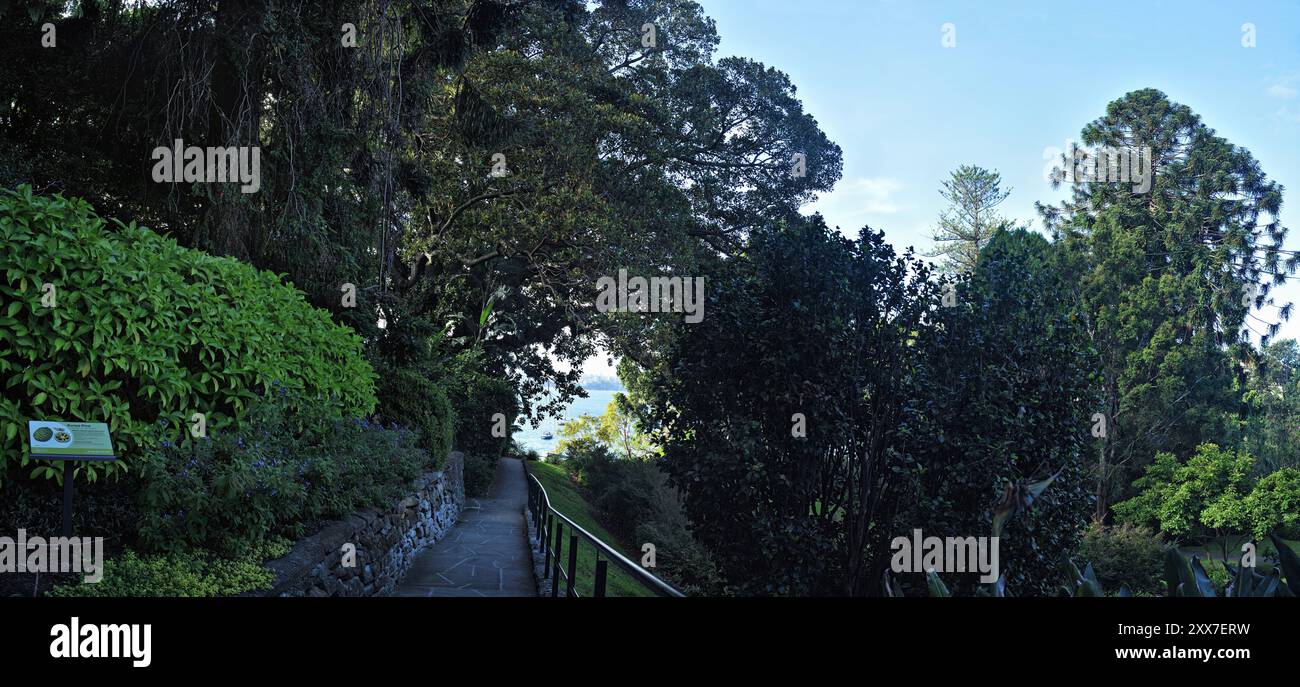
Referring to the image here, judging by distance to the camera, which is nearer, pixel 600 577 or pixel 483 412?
pixel 600 577

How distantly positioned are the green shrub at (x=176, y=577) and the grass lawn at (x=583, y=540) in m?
2.84

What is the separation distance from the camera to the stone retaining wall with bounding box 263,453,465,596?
6.25m

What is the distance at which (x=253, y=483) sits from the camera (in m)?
6.11

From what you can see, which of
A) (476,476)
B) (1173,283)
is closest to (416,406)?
(476,476)

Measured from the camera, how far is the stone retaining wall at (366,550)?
625cm

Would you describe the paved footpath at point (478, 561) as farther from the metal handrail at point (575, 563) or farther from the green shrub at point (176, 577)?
the green shrub at point (176, 577)

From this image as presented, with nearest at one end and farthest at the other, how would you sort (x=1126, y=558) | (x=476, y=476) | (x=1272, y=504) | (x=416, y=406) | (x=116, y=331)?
(x=116, y=331) < (x=416, y=406) < (x=476, y=476) < (x=1126, y=558) < (x=1272, y=504)

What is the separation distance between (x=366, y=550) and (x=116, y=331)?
338 cm

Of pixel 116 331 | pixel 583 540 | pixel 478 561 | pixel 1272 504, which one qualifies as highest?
pixel 116 331

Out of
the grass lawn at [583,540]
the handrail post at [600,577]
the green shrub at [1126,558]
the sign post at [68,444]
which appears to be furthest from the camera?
the green shrub at [1126,558]

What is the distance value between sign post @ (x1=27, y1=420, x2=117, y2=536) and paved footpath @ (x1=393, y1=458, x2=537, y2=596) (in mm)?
4355

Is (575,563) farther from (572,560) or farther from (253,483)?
(253,483)

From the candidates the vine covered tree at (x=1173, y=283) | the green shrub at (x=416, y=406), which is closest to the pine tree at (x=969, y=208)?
the vine covered tree at (x=1173, y=283)
